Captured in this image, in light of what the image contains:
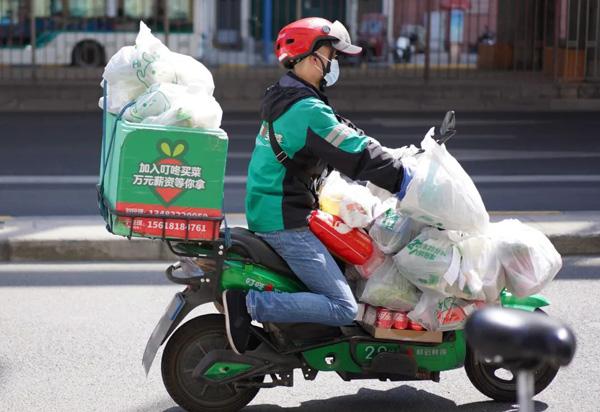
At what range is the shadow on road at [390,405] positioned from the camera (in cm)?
525

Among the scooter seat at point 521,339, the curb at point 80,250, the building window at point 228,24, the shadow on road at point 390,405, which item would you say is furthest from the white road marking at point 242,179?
the building window at point 228,24

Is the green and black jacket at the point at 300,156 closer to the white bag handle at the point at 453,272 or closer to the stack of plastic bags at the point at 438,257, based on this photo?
the stack of plastic bags at the point at 438,257

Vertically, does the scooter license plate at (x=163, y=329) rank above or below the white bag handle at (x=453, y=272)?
below

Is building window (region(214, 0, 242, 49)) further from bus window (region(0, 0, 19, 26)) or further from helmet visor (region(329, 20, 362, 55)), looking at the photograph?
helmet visor (region(329, 20, 362, 55))

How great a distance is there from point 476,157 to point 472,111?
5.56 meters

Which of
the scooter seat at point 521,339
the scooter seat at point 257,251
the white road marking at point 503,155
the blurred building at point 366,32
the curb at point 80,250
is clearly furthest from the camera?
the blurred building at point 366,32

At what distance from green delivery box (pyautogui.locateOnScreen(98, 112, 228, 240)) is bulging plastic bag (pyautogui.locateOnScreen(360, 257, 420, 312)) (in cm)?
76

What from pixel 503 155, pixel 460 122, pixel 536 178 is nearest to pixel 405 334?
pixel 536 178

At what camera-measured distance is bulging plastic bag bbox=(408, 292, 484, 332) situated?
4945 mm

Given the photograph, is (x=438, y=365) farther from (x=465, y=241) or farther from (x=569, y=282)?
(x=569, y=282)

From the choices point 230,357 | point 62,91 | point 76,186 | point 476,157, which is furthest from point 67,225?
point 62,91

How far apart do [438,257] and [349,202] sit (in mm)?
454

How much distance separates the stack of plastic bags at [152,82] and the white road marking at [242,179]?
6680 millimetres

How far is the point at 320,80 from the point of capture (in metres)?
4.91
